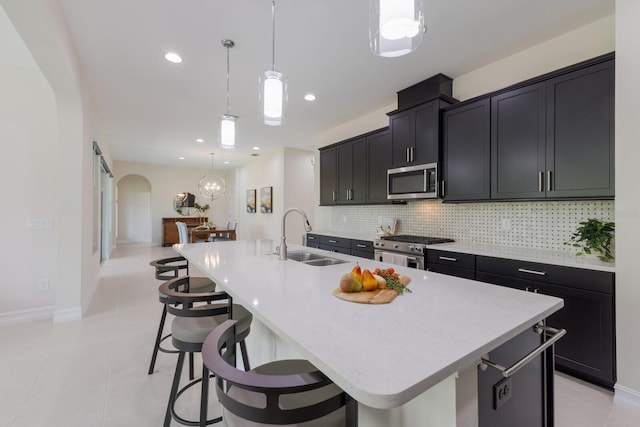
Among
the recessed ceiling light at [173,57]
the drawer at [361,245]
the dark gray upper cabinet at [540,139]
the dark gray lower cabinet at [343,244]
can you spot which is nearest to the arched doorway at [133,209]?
the dark gray lower cabinet at [343,244]

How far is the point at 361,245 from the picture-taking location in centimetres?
406

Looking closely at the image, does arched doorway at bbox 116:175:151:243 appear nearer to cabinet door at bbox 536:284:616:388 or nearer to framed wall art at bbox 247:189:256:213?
framed wall art at bbox 247:189:256:213

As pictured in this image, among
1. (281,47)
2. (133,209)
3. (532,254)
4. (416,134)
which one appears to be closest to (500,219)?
(532,254)

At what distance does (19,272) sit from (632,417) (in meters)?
5.46

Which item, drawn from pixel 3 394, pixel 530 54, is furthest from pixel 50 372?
pixel 530 54

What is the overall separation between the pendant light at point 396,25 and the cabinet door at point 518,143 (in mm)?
1850

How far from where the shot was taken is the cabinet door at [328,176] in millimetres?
5020

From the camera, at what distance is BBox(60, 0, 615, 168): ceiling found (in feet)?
7.55

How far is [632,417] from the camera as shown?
181 cm

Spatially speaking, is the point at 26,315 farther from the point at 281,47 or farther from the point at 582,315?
the point at 582,315

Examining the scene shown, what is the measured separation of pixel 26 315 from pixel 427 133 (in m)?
4.89

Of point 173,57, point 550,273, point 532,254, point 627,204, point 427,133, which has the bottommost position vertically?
point 550,273

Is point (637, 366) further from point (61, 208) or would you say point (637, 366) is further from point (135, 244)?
point (135, 244)

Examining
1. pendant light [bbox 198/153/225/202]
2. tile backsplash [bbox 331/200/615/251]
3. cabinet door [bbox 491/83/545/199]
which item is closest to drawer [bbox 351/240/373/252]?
tile backsplash [bbox 331/200/615/251]
